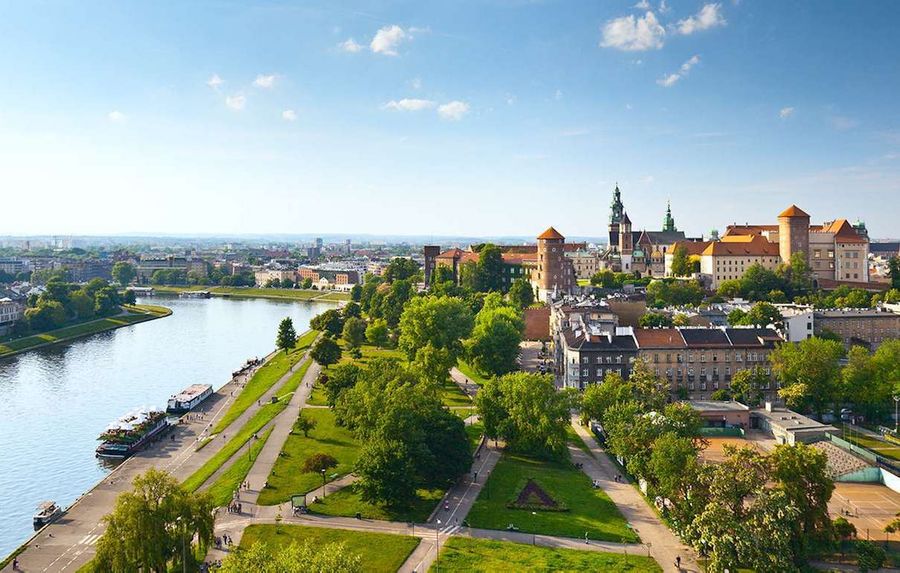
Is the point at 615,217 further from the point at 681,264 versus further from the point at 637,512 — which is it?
the point at 637,512

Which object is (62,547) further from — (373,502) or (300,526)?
(373,502)

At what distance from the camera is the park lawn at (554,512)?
3017cm

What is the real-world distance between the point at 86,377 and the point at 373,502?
147 feet

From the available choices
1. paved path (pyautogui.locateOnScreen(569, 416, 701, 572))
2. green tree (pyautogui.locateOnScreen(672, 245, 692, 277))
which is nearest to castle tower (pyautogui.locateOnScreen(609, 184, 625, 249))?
green tree (pyautogui.locateOnScreen(672, 245, 692, 277))

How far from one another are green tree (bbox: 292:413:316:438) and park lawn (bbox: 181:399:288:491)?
245 centimetres

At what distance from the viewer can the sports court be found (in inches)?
1219

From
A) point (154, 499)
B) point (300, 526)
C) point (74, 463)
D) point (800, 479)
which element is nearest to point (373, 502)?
point (300, 526)

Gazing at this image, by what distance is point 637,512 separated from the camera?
32.4m

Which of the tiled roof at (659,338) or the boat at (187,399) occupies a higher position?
the tiled roof at (659,338)

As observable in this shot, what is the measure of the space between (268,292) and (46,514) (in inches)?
4973

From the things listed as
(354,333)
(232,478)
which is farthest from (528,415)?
(354,333)

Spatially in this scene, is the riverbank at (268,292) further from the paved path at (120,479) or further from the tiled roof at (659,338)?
the tiled roof at (659,338)

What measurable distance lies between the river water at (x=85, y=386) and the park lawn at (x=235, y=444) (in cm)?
606

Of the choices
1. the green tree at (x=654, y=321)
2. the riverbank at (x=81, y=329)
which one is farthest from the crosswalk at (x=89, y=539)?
the riverbank at (x=81, y=329)
